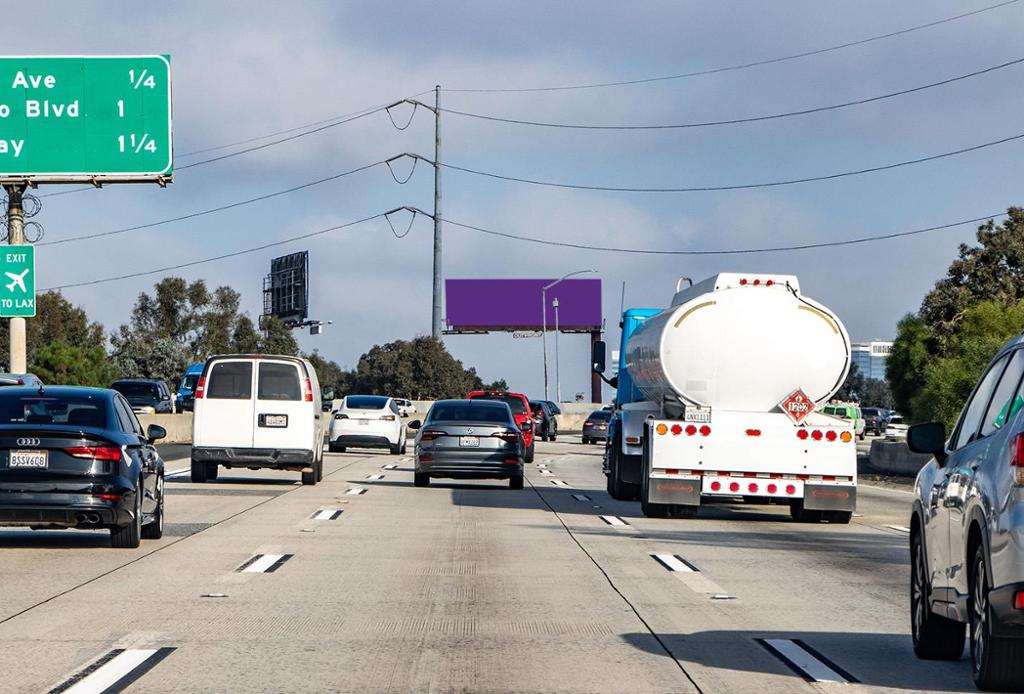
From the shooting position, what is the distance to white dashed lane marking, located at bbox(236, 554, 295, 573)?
1435cm

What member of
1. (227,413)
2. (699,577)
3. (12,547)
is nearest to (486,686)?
(699,577)

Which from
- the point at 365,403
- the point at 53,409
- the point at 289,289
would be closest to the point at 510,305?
the point at 289,289

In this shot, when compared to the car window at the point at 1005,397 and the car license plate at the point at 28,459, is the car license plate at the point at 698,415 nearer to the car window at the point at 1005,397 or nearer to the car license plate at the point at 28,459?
the car license plate at the point at 28,459

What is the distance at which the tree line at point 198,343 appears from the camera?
110 meters

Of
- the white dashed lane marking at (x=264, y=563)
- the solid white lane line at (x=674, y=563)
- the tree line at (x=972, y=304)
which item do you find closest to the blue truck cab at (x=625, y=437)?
the solid white lane line at (x=674, y=563)

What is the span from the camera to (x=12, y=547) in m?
16.3

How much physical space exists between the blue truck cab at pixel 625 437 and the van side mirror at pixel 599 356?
1.13 meters

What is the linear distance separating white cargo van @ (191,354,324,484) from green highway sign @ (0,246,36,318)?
44.7ft

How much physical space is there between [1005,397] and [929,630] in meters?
1.78

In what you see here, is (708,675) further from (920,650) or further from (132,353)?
(132,353)

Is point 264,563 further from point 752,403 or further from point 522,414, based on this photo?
point 522,414

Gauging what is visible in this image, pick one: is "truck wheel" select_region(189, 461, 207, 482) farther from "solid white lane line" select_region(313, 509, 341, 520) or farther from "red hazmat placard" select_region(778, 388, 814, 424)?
"red hazmat placard" select_region(778, 388, 814, 424)

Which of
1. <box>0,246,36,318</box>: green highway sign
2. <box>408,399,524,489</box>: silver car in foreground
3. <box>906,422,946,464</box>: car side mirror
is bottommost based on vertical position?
<box>408,399,524,489</box>: silver car in foreground

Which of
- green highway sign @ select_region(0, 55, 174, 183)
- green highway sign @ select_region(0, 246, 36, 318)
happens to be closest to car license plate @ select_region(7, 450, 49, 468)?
green highway sign @ select_region(0, 55, 174, 183)
